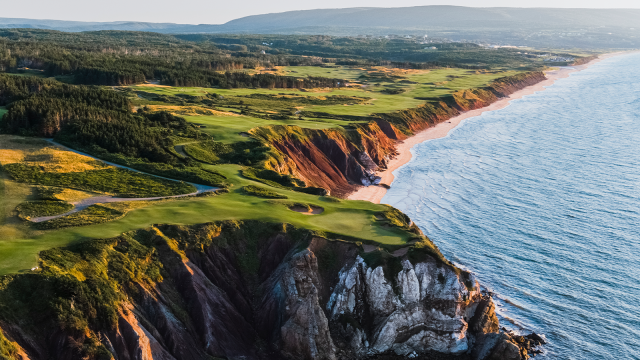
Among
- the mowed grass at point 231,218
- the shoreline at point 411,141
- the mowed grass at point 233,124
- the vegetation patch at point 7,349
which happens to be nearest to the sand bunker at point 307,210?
the mowed grass at point 231,218

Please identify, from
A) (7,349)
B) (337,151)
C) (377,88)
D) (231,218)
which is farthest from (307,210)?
(377,88)

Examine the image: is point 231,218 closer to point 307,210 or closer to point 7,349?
point 307,210

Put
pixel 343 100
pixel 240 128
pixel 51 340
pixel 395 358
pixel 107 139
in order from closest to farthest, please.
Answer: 1. pixel 51 340
2. pixel 395 358
3. pixel 107 139
4. pixel 240 128
5. pixel 343 100

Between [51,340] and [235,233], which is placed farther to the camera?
[235,233]

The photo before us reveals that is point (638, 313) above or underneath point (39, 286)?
underneath

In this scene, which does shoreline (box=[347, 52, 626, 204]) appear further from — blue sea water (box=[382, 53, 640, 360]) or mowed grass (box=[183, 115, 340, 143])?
mowed grass (box=[183, 115, 340, 143])

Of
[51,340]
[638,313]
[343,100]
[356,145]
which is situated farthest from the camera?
[343,100]

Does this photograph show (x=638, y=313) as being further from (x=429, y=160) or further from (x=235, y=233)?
(x=429, y=160)

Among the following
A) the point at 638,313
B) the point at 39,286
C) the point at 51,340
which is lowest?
the point at 638,313

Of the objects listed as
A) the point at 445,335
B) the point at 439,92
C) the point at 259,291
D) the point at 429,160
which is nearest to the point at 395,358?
the point at 445,335
